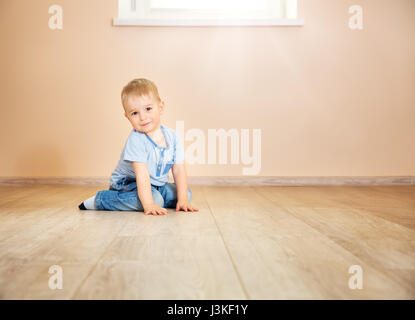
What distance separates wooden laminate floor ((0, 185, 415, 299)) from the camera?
528 mm

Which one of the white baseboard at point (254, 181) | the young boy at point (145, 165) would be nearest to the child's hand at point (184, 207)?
the young boy at point (145, 165)

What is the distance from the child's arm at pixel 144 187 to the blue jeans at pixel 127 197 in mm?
58

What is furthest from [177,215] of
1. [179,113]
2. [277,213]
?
[179,113]

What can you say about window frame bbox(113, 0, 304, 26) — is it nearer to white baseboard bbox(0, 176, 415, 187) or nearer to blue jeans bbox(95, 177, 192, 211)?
white baseboard bbox(0, 176, 415, 187)

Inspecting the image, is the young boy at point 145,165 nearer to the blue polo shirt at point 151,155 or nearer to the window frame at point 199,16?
the blue polo shirt at point 151,155

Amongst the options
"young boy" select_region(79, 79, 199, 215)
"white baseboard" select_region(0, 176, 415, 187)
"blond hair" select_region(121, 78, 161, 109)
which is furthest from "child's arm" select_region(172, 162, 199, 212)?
"white baseboard" select_region(0, 176, 415, 187)

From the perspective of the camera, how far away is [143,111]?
3.94 feet

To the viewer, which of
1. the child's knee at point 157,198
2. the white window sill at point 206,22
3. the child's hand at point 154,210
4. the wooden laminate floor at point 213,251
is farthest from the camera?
the white window sill at point 206,22

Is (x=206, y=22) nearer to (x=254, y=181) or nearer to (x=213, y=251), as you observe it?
(x=254, y=181)

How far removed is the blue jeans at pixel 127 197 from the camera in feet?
4.01

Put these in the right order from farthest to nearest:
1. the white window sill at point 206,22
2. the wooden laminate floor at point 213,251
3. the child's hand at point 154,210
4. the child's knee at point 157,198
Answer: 1. the white window sill at point 206,22
2. the child's knee at point 157,198
3. the child's hand at point 154,210
4. the wooden laminate floor at point 213,251

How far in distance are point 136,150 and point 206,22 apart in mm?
1117

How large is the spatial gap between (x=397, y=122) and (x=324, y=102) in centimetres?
44
